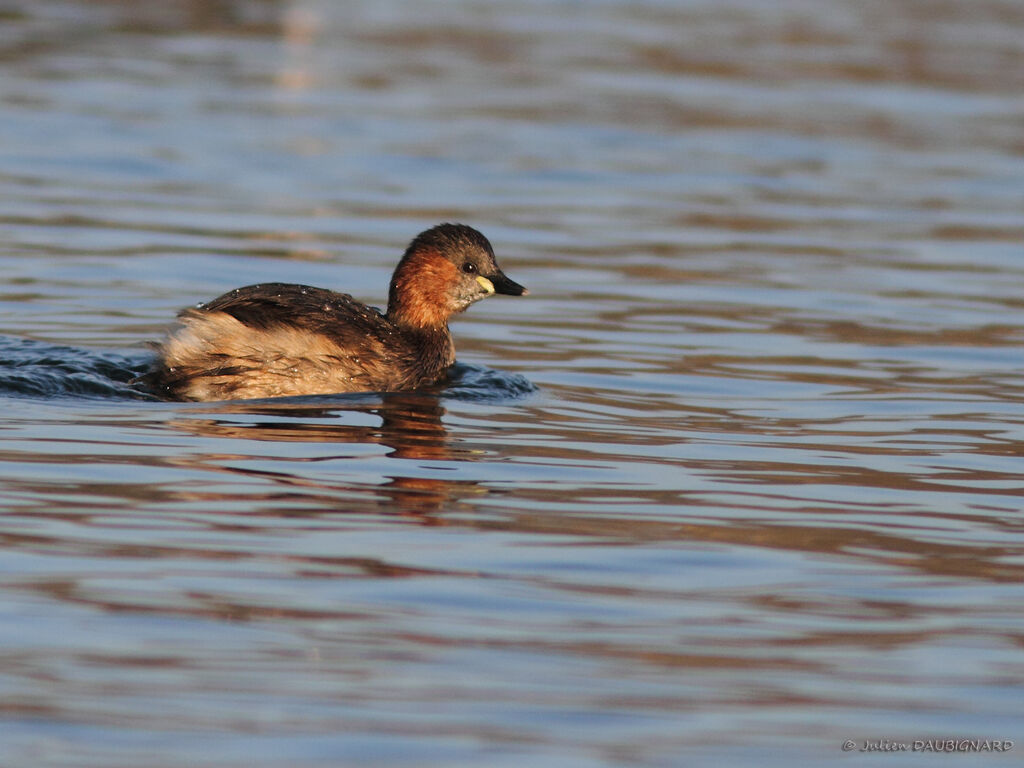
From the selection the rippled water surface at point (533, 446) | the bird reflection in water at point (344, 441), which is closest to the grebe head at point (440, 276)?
the rippled water surface at point (533, 446)

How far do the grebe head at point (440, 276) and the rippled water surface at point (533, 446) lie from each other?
38cm

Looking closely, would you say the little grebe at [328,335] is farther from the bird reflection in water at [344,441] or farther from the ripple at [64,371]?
the ripple at [64,371]

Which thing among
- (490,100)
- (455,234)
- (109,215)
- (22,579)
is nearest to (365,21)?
(490,100)

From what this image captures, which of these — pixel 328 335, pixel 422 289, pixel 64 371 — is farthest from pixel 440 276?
pixel 64 371

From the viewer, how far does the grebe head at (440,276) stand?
33.5 ft

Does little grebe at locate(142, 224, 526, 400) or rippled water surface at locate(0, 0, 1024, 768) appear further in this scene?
little grebe at locate(142, 224, 526, 400)

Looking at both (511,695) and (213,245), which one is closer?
(511,695)

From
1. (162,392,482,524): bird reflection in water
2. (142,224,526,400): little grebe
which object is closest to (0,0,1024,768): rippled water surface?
(162,392,482,524): bird reflection in water

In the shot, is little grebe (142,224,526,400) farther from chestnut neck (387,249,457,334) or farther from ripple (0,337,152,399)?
ripple (0,337,152,399)

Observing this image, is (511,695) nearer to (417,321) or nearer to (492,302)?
(417,321)

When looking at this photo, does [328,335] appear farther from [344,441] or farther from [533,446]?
[533,446]

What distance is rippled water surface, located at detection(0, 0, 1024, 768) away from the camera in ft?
16.5

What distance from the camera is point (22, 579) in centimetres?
588

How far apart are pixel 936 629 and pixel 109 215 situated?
9.90 metres
